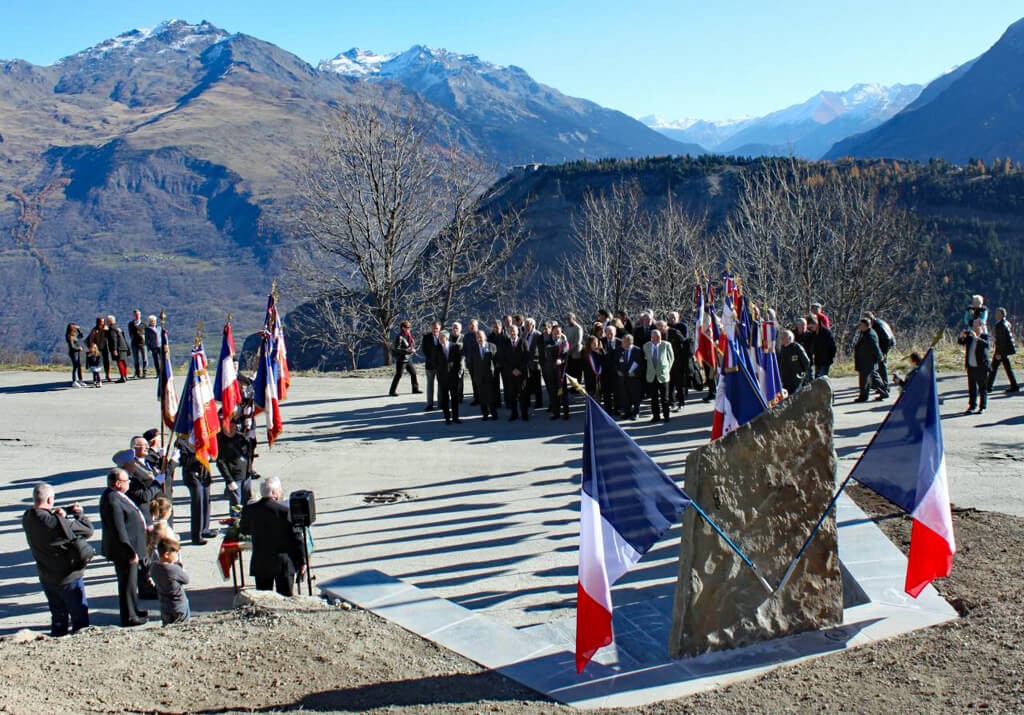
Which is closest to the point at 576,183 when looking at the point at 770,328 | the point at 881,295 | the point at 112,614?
the point at 881,295

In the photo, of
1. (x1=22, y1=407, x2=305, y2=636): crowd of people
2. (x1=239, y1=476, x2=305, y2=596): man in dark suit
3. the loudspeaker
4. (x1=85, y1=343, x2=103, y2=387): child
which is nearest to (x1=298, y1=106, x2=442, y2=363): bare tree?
(x1=85, y1=343, x2=103, y2=387): child

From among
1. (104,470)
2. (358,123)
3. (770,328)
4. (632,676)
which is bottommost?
(632,676)

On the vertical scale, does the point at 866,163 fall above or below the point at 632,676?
above

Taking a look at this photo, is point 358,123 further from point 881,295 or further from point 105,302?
point 105,302

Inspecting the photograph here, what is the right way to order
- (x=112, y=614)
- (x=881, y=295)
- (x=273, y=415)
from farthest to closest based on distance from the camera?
(x=881, y=295) → (x=273, y=415) → (x=112, y=614)

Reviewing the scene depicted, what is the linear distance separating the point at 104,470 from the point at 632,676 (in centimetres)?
1169

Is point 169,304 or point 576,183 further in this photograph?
point 169,304

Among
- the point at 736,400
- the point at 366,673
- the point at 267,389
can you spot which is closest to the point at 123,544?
the point at 366,673

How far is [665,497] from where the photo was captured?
24.6 feet

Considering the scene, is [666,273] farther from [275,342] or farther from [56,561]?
[56,561]

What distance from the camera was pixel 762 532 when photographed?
25.6 ft

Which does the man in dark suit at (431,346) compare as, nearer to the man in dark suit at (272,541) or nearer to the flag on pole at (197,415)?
the flag on pole at (197,415)

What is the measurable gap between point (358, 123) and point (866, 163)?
75812 millimetres

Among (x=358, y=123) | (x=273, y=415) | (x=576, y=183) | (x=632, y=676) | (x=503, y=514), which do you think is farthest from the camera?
(x=576, y=183)
